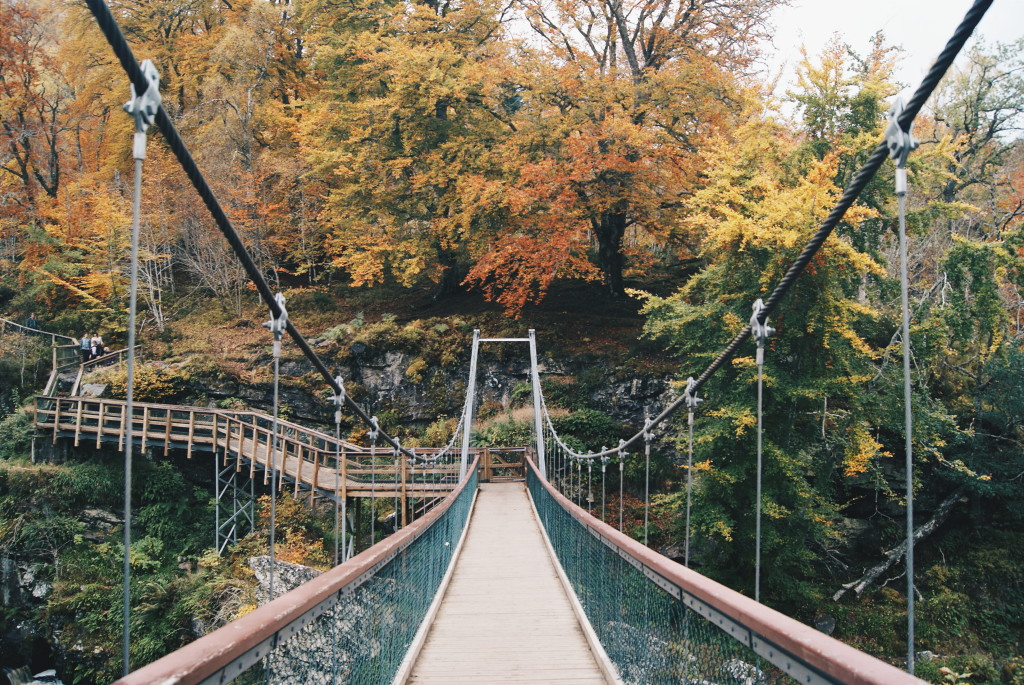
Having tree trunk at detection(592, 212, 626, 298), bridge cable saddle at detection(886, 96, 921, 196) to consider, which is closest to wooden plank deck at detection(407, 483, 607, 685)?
bridge cable saddle at detection(886, 96, 921, 196)

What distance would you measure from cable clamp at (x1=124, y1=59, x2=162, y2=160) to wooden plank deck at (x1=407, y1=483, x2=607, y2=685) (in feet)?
9.97

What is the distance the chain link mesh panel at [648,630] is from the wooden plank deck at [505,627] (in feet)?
0.77

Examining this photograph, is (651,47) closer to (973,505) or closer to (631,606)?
(973,505)

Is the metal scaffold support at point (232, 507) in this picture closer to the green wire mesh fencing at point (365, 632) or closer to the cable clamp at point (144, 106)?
the green wire mesh fencing at point (365, 632)

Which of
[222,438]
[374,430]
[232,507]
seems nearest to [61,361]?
[222,438]

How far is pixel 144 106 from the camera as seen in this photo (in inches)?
79.8

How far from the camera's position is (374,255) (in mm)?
18000

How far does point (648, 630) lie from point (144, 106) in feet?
9.08

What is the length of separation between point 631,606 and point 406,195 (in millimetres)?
16023

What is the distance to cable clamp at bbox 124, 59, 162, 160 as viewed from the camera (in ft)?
6.37

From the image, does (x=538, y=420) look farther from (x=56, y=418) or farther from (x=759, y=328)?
(x=56, y=418)

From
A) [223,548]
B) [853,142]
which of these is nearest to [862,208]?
[853,142]

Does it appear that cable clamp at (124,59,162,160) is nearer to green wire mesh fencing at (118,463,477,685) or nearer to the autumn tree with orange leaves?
green wire mesh fencing at (118,463,477,685)

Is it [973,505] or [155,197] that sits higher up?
[155,197]
